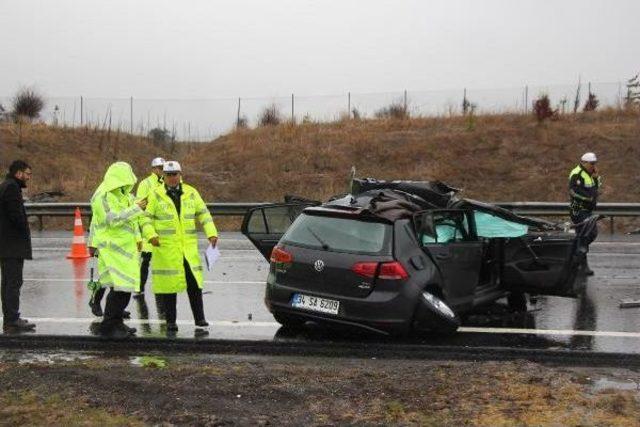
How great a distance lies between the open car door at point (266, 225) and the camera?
29.4 feet

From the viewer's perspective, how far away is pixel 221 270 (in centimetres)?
1199

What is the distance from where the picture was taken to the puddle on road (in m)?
6.53

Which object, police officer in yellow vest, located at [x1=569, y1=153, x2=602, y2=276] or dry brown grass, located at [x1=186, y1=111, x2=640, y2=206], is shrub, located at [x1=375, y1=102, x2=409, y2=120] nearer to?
dry brown grass, located at [x1=186, y1=111, x2=640, y2=206]

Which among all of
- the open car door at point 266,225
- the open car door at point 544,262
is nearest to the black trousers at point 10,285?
the open car door at point 266,225

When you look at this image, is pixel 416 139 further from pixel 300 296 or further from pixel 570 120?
pixel 300 296

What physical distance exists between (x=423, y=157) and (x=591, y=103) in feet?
26.5

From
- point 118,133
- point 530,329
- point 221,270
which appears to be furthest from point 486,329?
point 118,133

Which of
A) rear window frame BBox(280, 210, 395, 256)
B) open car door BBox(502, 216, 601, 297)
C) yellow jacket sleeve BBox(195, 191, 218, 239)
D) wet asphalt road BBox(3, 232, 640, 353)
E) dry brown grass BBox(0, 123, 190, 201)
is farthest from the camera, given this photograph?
dry brown grass BBox(0, 123, 190, 201)

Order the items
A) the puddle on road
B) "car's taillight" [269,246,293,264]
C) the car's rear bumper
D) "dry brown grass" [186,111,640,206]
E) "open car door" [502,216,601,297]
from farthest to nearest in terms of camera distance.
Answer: "dry brown grass" [186,111,640,206]
"open car door" [502,216,601,297]
"car's taillight" [269,246,293,264]
the car's rear bumper
the puddle on road

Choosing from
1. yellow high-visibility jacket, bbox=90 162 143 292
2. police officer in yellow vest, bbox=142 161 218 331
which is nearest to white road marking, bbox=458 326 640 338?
police officer in yellow vest, bbox=142 161 218 331

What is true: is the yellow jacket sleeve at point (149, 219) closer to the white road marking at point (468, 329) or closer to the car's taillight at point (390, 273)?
the white road marking at point (468, 329)

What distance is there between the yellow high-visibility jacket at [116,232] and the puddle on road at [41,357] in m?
0.75

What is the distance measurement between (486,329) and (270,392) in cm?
298

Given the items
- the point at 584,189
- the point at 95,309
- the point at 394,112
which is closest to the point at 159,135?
the point at 394,112
